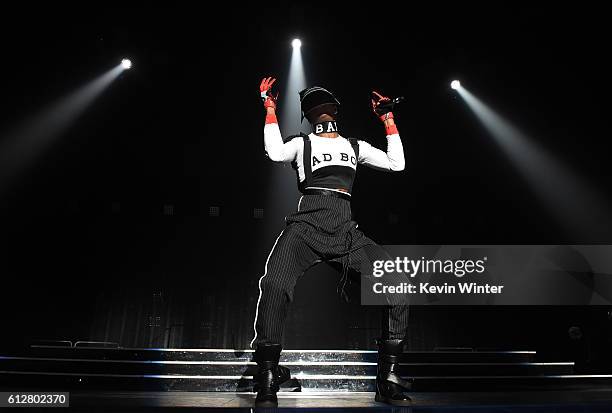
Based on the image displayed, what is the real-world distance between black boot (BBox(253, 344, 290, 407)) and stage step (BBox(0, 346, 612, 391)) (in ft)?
2.45

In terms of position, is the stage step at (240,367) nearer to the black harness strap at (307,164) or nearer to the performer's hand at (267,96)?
the black harness strap at (307,164)

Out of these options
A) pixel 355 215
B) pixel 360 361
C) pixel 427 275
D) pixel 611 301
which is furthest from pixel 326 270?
pixel 360 361

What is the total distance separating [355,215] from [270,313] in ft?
27.6

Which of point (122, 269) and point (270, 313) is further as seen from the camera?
point (122, 269)

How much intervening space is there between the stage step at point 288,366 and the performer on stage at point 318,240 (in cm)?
75

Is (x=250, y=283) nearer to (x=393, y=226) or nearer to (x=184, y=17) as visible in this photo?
(x=393, y=226)

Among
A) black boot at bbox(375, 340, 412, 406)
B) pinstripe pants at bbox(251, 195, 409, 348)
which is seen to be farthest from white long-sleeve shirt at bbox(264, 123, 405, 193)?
black boot at bbox(375, 340, 412, 406)

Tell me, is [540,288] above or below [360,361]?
above

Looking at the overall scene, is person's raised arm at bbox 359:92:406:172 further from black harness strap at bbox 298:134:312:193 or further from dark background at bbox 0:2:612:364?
dark background at bbox 0:2:612:364

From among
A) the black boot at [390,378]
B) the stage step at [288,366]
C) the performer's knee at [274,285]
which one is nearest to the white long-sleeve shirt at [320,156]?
the performer's knee at [274,285]

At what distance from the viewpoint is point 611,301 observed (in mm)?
8094

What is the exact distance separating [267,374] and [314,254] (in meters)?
0.61

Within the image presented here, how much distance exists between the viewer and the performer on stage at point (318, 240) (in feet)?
6.72

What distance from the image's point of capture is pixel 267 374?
6.47 feet
